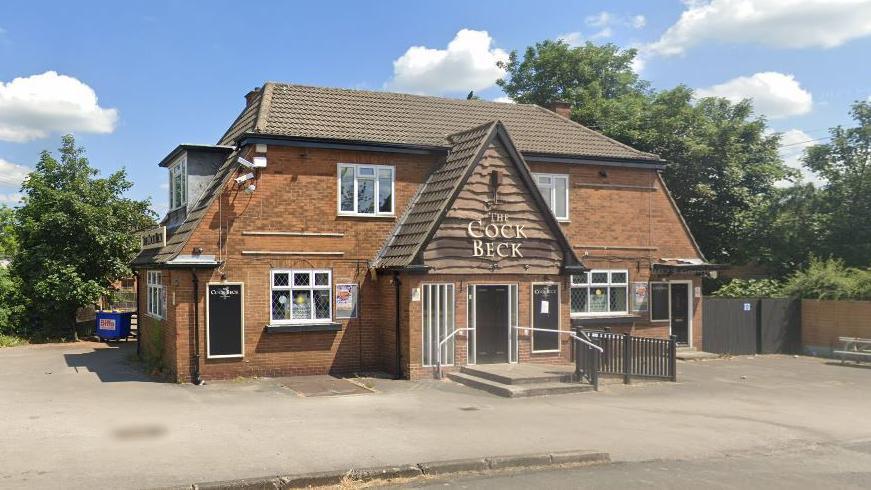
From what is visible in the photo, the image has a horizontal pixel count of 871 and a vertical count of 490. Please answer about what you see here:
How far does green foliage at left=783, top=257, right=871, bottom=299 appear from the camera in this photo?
22922mm

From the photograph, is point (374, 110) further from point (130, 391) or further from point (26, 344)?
point (26, 344)

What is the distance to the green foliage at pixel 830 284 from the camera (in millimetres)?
22922

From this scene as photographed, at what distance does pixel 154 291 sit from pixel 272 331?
4995 mm

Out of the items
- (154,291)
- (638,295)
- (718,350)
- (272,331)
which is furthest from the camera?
(718,350)

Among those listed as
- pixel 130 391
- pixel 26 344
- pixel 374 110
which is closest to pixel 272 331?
pixel 130 391

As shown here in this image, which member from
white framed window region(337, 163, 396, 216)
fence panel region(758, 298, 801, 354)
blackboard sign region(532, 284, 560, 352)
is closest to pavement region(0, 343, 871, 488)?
blackboard sign region(532, 284, 560, 352)

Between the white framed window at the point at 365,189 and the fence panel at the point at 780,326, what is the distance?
14047mm

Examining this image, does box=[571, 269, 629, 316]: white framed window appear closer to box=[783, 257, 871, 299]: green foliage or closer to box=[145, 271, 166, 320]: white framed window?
box=[783, 257, 871, 299]: green foliage

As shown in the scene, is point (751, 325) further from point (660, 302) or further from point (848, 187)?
point (848, 187)

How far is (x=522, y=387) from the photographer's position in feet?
48.3

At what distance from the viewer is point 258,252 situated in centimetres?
1634

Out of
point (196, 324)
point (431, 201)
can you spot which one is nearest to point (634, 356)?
point (431, 201)

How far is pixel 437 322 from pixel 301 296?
3273 millimetres

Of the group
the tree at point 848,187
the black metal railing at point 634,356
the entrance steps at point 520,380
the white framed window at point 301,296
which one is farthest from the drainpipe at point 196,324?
the tree at point 848,187
